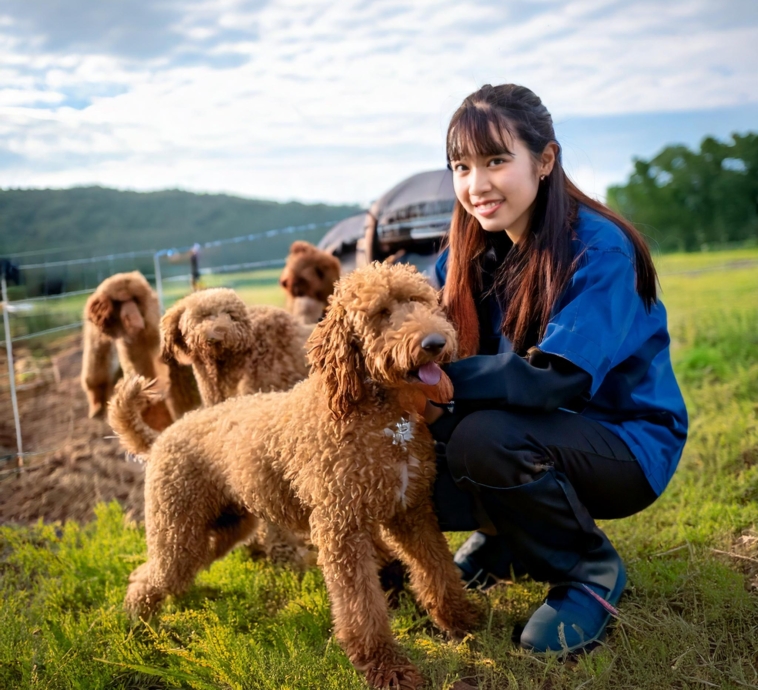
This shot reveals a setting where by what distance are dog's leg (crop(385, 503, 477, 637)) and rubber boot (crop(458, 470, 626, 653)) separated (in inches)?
9.1

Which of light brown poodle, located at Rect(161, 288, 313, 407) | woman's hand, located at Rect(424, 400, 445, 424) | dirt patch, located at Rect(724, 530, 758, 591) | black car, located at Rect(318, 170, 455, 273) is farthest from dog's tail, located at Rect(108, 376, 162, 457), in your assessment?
black car, located at Rect(318, 170, 455, 273)

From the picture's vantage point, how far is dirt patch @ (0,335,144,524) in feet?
14.7

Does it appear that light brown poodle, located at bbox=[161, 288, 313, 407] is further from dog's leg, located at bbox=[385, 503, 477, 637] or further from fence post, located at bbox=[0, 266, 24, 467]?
fence post, located at bbox=[0, 266, 24, 467]

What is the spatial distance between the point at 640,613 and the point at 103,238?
862 cm

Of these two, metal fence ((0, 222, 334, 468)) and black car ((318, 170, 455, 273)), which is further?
black car ((318, 170, 455, 273))

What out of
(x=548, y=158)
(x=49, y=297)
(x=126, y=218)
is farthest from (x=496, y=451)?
(x=126, y=218)

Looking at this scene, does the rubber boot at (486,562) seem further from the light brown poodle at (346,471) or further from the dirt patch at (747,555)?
the dirt patch at (747,555)

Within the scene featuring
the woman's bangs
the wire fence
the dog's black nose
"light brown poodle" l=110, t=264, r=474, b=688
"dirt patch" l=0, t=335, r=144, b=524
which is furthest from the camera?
the wire fence

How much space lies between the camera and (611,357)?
2.46 metres

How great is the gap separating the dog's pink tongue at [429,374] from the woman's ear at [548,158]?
97 centimetres

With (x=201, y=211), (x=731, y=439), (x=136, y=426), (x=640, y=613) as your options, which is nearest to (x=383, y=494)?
(x=640, y=613)

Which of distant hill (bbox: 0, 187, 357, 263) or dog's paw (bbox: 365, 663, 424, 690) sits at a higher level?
distant hill (bbox: 0, 187, 357, 263)

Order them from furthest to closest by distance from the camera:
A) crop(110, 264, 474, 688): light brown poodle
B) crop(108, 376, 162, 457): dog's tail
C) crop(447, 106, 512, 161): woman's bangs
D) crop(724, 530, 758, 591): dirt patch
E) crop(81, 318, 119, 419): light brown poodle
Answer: crop(81, 318, 119, 419): light brown poodle, crop(108, 376, 162, 457): dog's tail, crop(724, 530, 758, 591): dirt patch, crop(447, 106, 512, 161): woman's bangs, crop(110, 264, 474, 688): light brown poodle

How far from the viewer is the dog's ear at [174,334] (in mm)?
3744
